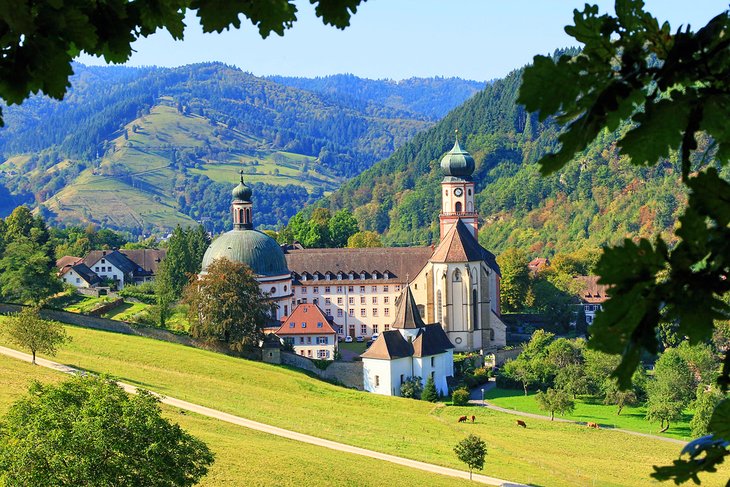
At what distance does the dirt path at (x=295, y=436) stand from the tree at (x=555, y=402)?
707 inches

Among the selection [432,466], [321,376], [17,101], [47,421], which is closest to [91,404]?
[47,421]

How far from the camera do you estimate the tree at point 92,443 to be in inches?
949

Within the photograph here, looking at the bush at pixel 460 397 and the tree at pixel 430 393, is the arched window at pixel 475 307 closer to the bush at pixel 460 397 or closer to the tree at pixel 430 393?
the tree at pixel 430 393

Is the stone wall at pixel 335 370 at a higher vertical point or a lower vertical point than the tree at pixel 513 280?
lower

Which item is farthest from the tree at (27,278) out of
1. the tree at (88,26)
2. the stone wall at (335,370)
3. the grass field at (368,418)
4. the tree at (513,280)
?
the tree at (88,26)

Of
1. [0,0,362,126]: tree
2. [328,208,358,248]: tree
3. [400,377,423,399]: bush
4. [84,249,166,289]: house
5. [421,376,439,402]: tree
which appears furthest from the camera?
[328,208,358,248]: tree

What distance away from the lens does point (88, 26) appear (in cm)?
408

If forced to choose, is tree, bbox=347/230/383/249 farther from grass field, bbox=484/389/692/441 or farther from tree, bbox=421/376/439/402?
tree, bbox=421/376/439/402

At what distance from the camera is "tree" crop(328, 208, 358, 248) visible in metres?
109

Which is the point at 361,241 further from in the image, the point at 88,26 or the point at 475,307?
the point at 88,26

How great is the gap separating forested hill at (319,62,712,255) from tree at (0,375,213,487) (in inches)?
4119

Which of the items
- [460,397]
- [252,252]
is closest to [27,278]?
[252,252]

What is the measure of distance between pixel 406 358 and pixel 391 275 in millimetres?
19090

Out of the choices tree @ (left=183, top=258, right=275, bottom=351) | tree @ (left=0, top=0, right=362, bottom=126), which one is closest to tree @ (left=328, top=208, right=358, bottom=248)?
tree @ (left=183, top=258, right=275, bottom=351)
